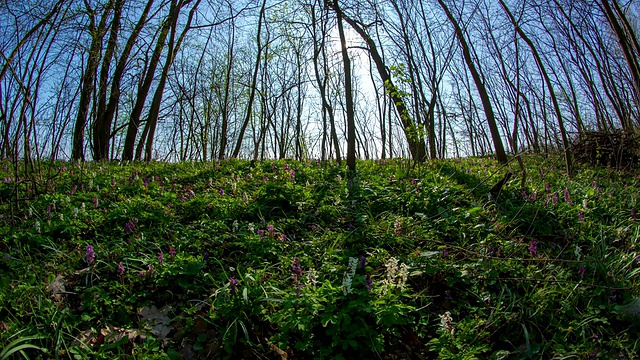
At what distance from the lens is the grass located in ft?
7.22

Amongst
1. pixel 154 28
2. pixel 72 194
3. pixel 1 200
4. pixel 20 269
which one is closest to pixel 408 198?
pixel 20 269

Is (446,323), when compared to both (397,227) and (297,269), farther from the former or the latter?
(397,227)

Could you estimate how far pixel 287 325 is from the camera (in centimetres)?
216

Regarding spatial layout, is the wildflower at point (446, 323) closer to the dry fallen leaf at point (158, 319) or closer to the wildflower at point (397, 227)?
the wildflower at point (397, 227)

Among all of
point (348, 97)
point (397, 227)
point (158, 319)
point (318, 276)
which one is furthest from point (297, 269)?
point (348, 97)

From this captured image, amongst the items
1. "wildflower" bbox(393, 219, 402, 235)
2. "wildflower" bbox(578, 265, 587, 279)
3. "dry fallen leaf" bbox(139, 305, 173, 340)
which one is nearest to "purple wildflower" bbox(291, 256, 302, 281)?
"dry fallen leaf" bbox(139, 305, 173, 340)

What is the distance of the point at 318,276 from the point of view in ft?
8.37

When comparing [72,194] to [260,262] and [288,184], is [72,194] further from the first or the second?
[260,262]

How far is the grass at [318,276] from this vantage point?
7.22 ft

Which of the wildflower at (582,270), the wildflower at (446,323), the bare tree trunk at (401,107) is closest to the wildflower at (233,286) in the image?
the wildflower at (446,323)

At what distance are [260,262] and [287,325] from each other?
98 centimetres

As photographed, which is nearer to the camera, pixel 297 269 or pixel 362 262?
pixel 297 269

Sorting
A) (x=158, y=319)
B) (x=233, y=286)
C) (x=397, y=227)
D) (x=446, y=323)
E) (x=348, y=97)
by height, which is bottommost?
(x=446, y=323)

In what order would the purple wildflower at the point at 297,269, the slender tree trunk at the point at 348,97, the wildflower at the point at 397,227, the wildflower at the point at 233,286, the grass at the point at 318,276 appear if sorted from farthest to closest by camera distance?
the slender tree trunk at the point at 348,97 → the wildflower at the point at 397,227 → the purple wildflower at the point at 297,269 → the wildflower at the point at 233,286 → the grass at the point at 318,276
